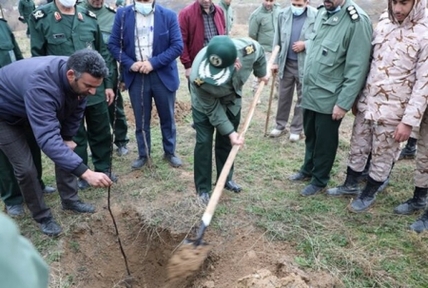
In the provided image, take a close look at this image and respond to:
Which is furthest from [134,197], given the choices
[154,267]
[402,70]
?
[402,70]

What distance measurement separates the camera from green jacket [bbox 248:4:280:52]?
6715mm

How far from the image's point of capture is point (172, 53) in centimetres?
441

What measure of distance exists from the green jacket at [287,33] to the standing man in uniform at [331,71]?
3.99 ft

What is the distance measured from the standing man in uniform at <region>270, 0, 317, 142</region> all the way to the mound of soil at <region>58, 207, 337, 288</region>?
2.54m

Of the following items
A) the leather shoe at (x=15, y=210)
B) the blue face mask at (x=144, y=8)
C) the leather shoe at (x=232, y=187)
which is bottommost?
the leather shoe at (x=15, y=210)

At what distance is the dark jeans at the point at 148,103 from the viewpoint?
4.49 m

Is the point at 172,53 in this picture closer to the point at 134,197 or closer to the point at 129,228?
the point at 134,197

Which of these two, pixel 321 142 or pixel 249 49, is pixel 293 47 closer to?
pixel 321 142

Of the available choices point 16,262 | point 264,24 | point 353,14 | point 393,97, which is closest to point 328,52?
point 353,14

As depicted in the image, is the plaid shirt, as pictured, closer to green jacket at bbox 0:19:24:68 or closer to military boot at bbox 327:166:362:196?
green jacket at bbox 0:19:24:68

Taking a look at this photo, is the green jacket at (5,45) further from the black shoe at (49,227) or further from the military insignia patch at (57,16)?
the black shoe at (49,227)

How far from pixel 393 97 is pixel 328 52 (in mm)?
712

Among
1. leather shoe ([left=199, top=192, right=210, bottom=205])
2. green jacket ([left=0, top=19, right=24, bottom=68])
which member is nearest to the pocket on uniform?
leather shoe ([left=199, top=192, right=210, bottom=205])

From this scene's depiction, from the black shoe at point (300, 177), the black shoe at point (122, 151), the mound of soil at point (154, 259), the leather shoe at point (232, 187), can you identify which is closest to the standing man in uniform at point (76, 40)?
the black shoe at point (122, 151)
